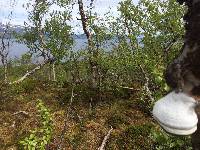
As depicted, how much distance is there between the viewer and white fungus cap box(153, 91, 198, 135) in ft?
5.10

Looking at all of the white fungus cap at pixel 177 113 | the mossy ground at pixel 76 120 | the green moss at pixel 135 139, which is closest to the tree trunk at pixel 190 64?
the white fungus cap at pixel 177 113

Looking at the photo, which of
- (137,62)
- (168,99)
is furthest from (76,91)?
(168,99)

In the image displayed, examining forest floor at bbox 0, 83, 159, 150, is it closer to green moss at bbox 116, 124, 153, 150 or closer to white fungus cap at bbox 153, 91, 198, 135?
green moss at bbox 116, 124, 153, 150

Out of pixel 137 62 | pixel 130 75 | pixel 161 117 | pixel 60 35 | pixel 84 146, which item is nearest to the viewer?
pixel 161 117

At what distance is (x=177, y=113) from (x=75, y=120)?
21207 millimetres

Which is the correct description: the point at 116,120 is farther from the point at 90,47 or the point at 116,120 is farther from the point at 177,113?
the point at 177,113

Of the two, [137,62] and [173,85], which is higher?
[173,85]

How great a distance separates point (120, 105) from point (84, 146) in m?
5.73

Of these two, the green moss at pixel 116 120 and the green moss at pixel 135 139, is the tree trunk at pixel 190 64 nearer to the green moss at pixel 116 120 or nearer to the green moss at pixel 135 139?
the green moss at pixel 135 139

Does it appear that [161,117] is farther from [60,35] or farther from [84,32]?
[60,35]

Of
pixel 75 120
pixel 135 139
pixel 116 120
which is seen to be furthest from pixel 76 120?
pixel 135 139

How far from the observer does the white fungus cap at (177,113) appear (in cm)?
155

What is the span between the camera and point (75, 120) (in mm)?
22562

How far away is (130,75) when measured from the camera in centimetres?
3159
